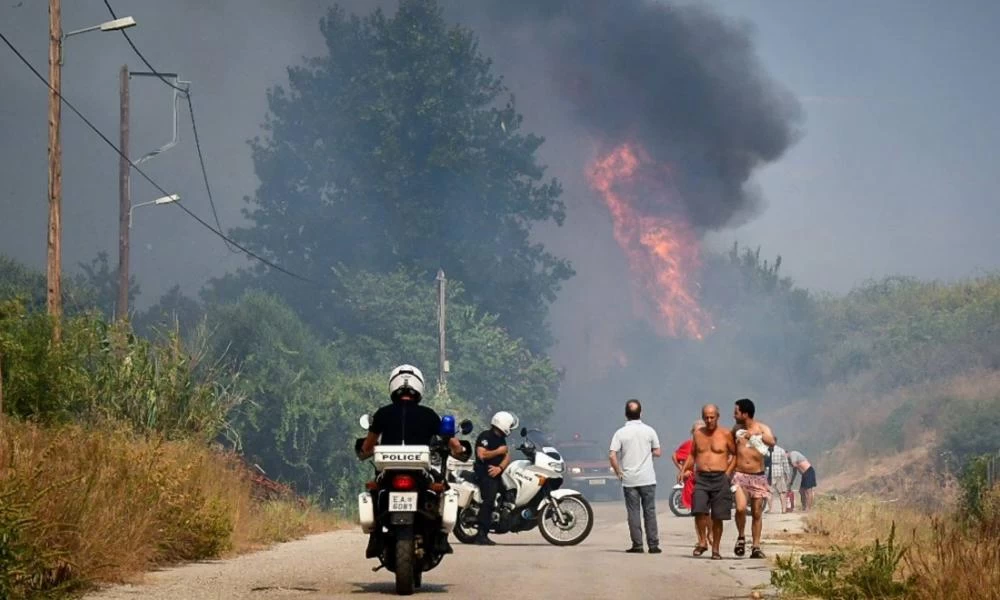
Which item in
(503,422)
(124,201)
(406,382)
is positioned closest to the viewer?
(406,382)

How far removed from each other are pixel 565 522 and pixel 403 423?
399 inches

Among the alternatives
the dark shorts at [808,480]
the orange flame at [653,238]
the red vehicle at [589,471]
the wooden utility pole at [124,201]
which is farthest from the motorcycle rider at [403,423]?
the orange flame at [653,238]

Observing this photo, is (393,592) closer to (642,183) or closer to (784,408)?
(642,183)

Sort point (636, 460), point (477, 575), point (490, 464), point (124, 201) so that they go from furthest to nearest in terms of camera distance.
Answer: point (124, 201) < point (490, 464) < point (636, 460) < point (477, 575)

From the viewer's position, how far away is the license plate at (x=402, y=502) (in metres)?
14.3

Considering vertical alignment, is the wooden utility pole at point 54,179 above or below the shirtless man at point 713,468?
above

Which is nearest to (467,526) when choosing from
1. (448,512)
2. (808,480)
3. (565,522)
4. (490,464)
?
(490,464)

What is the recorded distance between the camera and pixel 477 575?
55.4 feet

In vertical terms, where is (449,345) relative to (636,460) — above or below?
above

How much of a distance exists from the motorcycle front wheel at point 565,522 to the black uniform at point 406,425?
9.82 m

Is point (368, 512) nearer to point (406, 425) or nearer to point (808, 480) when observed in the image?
point (406, 425)

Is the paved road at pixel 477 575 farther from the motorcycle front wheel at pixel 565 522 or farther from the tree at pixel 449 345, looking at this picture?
the tree at pixel 449 345

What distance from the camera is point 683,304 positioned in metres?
68.6

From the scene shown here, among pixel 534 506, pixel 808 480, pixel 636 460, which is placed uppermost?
pixel 808 480
